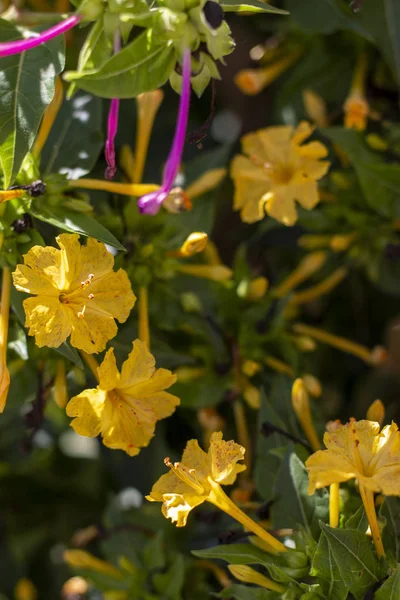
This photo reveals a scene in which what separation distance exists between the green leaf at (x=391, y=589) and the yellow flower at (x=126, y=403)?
36cm

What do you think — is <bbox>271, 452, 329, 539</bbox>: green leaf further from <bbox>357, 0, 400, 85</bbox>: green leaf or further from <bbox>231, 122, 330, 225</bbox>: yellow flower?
<bbox>357, 0, 400, 85</bbox>: green leaf

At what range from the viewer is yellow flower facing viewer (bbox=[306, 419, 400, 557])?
0.94 metres

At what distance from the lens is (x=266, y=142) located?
136 cm

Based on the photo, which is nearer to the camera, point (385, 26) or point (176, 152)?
point (176, 152)

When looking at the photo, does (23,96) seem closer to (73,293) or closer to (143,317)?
(73,293)

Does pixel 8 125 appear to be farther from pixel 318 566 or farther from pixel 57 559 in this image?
pixel 57 559

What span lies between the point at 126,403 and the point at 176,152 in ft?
1.14

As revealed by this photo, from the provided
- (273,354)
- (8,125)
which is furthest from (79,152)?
(273,354)

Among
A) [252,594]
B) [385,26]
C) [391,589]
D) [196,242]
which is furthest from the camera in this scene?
[385,26]

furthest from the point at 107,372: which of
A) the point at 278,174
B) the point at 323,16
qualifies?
the point at 323,16

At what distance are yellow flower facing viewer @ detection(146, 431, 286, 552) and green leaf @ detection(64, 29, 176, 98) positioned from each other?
45 centimetres

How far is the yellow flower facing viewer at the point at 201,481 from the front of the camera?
3.25 ft

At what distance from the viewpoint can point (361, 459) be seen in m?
0.99

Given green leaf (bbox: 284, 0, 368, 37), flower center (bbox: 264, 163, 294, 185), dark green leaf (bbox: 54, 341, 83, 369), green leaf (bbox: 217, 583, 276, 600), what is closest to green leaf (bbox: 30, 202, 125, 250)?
dark green leaf (bbox: 54, 341, 83, 369)
